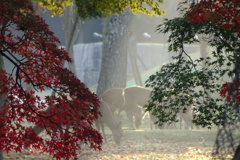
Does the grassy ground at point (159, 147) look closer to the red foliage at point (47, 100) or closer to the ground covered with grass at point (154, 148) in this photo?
the ground covered with grass at point (154, 148)

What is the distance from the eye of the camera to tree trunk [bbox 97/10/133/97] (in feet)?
78.2

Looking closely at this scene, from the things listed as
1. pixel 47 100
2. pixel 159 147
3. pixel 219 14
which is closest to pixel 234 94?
pixel 219 14

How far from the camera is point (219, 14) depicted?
9.61m

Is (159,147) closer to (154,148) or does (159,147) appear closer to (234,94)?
(154,148)

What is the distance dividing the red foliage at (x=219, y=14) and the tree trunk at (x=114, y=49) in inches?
548

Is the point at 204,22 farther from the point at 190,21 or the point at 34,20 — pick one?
the point at 34,20

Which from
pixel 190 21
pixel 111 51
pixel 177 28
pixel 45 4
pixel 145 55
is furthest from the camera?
pixel 145 55

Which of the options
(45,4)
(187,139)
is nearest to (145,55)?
(187,139)

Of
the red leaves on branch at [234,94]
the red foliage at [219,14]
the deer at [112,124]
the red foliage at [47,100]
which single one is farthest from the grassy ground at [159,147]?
the red leaves on branch at [234,94]

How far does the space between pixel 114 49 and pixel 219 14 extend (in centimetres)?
1437

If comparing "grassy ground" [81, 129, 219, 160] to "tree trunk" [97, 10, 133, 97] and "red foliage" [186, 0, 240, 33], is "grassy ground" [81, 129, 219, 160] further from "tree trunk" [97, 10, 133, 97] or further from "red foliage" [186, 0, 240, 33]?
"red foliage" [186, 0, 240, 33]

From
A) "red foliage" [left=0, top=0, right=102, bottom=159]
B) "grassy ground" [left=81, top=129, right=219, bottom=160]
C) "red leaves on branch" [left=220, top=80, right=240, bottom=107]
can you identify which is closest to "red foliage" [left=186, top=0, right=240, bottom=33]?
"red leaves on branch" [left=220, top=80, right=240, bottom=107]

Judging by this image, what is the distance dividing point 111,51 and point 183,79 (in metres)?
13.8

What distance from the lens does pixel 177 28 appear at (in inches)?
412
